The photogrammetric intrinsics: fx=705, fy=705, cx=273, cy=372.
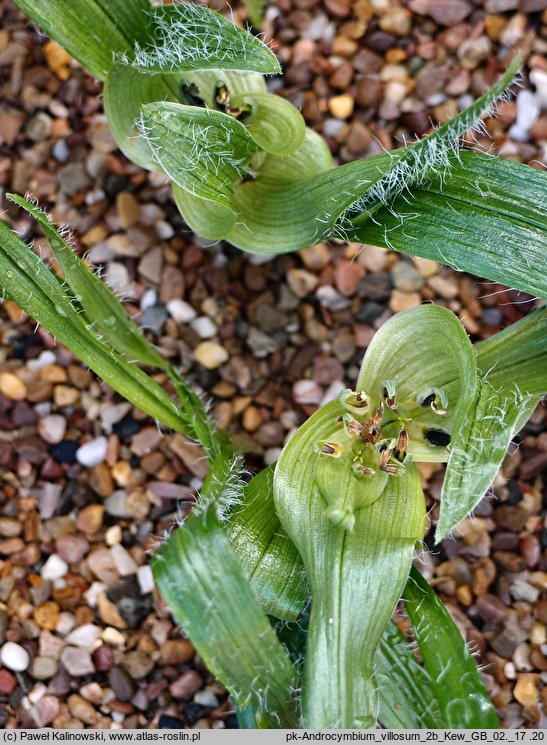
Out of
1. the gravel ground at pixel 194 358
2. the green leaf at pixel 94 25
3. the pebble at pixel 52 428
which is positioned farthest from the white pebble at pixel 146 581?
the green leaf at pixel 94 25

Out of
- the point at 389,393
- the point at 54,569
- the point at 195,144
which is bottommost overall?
the point at 54,569

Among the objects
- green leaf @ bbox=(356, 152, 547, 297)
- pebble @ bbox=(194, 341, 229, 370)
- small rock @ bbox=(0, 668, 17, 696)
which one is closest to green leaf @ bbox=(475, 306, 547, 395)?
green leaf @ bbox=(356, 152, 547, 297)

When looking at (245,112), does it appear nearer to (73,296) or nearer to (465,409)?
(73,296)

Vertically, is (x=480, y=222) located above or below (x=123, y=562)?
above

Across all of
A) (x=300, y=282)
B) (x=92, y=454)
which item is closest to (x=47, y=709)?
(x=92, y=454)

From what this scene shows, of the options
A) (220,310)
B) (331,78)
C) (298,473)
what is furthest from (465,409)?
(331,78)

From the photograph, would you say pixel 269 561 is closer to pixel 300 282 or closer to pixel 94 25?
pixel 300 282

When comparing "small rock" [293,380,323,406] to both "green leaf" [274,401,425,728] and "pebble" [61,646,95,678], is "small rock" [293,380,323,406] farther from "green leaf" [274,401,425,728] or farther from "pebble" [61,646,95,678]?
"pebble" [61,646,95,678]
